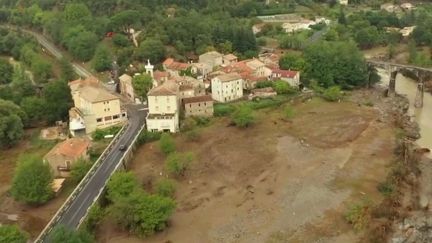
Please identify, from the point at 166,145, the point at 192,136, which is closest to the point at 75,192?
the point at 166,145

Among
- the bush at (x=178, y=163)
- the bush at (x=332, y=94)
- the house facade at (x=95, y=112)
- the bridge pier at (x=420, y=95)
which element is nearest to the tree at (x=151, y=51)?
the house facade at (x=95, y=112)

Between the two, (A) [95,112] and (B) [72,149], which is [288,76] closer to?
(A) [95,112]

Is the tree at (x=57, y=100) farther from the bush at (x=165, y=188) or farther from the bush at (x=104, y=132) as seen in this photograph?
the bush at (x=165, y=188)

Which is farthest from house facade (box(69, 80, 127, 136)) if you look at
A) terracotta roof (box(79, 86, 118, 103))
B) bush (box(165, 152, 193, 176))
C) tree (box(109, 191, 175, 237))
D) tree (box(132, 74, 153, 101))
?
tree (box(109, 191, 175, 237))

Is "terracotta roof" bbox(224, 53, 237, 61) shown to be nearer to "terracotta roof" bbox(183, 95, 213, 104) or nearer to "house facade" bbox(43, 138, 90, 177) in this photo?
"terracotta roof" bbox(183, 95, 213, 104)

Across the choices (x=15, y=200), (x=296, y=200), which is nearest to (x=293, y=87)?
(x=296, y=200)

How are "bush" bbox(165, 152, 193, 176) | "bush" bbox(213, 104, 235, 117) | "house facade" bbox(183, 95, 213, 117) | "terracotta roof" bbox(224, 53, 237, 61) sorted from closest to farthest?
"bush" bbox(165, 152, 193, 176)
"house facade" bbox(183, 95, 213, 117)
"bush" bbox(213, 104, 235, 117)
"terracotta roof" bbox(224, 53, 237, 61)
